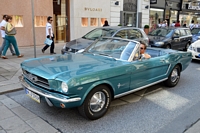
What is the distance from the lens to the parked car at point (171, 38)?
1062 cm

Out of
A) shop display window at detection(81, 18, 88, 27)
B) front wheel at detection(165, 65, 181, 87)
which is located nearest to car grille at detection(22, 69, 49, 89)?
front wheel at detection(165, 65, 181, 87)

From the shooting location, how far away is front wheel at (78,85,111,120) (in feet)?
11.3

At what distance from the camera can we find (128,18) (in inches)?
739

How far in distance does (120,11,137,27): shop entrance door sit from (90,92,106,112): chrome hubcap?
1477 cm

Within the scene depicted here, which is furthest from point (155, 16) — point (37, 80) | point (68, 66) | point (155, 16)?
point (37, 80)

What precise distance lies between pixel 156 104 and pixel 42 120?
2.48 meters

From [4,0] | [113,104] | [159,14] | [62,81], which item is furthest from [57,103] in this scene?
[159,14]

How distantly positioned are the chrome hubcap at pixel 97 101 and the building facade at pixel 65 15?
31.4 ft

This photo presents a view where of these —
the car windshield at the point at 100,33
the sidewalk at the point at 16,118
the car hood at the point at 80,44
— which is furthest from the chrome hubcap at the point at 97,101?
the car windshield at the point at 100,33

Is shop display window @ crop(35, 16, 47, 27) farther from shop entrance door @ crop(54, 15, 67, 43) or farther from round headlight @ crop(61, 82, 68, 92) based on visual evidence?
round headlight @ crop(61, 82, 68, 92)

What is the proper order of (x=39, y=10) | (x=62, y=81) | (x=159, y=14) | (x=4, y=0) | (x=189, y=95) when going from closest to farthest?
(x=62, y=81) < (x=189, y=95) < (x=4, y=0) < (x=39, y=10) < (x=159, y=14)

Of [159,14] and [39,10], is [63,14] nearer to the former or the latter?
[39,10]

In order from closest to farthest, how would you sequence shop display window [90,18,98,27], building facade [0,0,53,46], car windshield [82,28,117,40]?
car windshield [82,28,117,40] < building facade [0,0,53,46] < shop display window [90,18,98,27]

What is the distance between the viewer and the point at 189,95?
513cm
